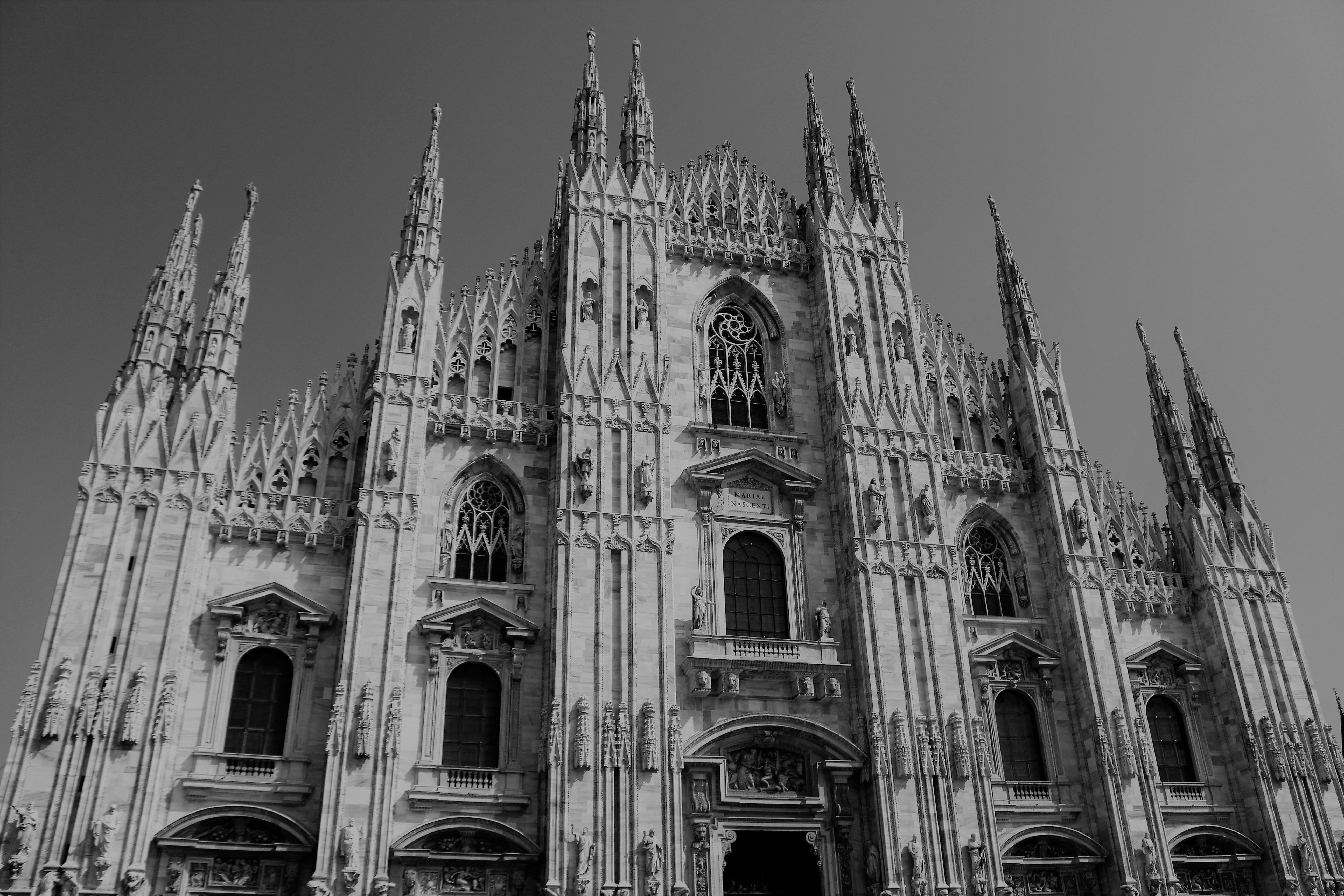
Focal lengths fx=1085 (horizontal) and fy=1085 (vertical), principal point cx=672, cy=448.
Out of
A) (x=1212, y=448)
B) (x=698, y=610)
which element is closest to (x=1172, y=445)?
(x=1212, y=448)

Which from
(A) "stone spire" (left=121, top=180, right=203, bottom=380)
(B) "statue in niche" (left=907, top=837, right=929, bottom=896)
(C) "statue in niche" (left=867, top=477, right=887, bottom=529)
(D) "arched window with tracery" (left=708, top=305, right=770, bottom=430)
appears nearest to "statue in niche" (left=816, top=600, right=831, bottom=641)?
(C) "statue in niche" (left=867, top=477, right=887, bottom=529)

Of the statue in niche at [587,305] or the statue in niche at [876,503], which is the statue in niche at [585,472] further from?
the statue in niche at [876,503]

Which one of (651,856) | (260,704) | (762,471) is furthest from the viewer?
(762,471)

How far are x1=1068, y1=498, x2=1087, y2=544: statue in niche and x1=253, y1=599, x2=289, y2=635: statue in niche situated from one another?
19.8 metres

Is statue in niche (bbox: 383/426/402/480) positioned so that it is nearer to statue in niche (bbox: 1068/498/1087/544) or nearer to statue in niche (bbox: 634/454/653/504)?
statue in niche (bbox: 634/454/653/504)

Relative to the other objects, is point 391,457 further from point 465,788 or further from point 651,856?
point 651,856

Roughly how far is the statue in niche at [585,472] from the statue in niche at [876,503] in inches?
283

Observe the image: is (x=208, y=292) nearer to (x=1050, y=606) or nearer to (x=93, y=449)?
(x=93, y=449)

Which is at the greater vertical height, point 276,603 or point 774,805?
point 276,603

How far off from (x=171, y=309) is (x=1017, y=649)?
22161 mm

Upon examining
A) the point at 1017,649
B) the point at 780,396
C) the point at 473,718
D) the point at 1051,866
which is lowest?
the point at 1051,866

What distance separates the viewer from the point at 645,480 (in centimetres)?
2591

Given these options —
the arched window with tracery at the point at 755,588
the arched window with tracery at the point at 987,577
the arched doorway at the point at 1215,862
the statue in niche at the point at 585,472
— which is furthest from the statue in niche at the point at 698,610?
the arched doorway at the point at 1215,862

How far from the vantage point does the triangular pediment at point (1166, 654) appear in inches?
A: 1117
